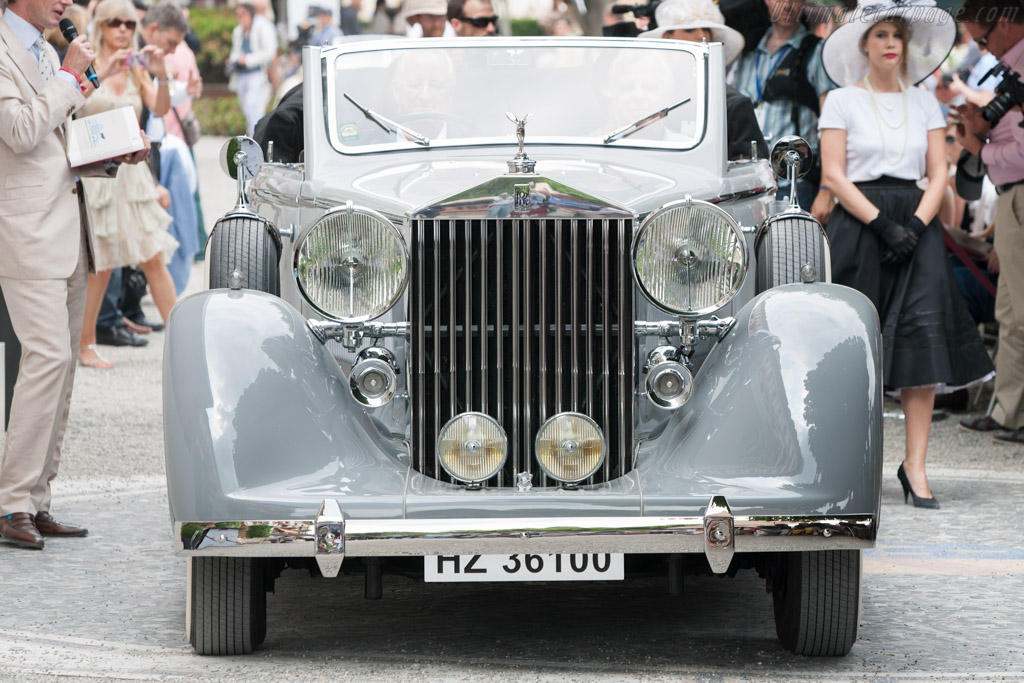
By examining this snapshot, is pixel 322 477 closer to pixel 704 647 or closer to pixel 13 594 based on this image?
pixel 704 647

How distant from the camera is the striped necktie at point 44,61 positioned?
19.3ft

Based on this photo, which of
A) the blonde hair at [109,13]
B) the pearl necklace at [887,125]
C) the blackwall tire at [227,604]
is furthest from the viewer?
the blonde hair at [109,13]

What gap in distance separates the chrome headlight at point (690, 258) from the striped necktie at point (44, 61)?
2.72 metres

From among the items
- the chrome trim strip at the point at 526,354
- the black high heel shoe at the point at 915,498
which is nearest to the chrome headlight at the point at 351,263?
the chrome trim strip at the point at 526,354

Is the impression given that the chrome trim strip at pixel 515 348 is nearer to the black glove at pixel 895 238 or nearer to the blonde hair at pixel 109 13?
the black glove at pixel 895 238

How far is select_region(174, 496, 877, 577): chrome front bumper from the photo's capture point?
396 centimetres

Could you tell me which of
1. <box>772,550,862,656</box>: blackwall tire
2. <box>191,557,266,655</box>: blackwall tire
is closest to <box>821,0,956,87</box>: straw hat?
<box>772,550,862,656</box>: blackwall tire

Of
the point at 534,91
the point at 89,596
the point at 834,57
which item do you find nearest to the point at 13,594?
the point at 89,596

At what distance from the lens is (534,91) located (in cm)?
582

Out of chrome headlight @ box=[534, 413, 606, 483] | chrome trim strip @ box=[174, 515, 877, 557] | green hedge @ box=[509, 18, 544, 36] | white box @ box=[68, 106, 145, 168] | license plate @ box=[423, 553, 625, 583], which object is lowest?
license plate @ box=[423, 553, 625, 583]

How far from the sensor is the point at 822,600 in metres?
4.27

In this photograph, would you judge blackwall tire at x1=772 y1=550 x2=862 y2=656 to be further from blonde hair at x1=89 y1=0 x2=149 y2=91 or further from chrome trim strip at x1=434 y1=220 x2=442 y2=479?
blonde hair at x1=89 y1=0 x2=149 y2=91

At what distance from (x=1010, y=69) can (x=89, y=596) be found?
5.45 meters

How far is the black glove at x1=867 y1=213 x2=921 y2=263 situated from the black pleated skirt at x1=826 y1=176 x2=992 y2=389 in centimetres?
5
